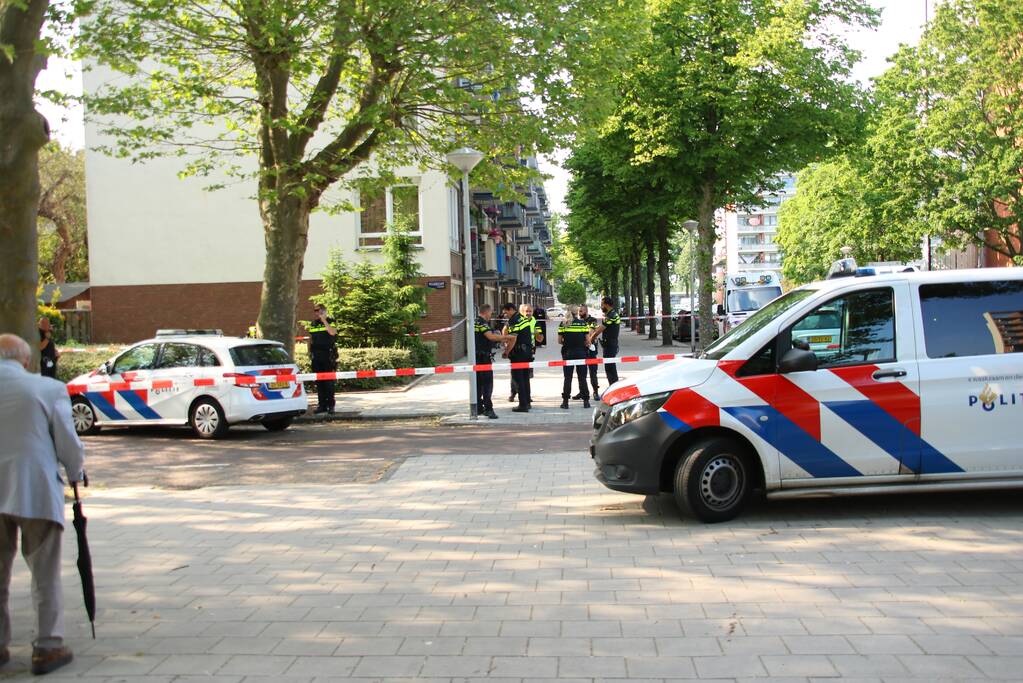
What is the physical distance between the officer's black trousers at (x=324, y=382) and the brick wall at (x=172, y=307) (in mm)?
11674

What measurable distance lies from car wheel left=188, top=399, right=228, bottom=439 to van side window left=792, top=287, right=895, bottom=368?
9422mm

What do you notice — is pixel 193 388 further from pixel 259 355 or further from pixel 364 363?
pixel 364 363

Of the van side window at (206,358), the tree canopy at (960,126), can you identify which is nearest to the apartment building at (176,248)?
the van side window at (206,358)

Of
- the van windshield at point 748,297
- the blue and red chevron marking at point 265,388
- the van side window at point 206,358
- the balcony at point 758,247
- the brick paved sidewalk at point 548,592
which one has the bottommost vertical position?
the brick paved sidewalk at point 548,592

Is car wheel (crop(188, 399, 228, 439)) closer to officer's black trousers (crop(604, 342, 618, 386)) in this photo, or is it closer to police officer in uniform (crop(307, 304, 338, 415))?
police officer in uniform (crop(307, 304, 338, 415))

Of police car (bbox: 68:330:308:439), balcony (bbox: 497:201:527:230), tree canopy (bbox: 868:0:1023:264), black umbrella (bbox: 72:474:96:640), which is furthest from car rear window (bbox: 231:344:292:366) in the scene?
balcony (bbox: 497:201:527:230)

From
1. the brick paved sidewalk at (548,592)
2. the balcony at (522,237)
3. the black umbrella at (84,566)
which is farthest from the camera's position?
the balcony at (522,237)

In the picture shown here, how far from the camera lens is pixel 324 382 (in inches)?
648

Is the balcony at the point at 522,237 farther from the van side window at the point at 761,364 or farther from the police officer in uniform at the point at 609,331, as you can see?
the van side window at the point at 761,364

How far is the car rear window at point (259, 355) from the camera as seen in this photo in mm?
14046

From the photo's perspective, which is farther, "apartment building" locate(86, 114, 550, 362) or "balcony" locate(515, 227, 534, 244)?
"balcony" locate(515, 227, 534, 244)

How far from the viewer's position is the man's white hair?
4641mm

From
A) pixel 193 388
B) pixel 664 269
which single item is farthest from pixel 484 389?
pixel 664 269

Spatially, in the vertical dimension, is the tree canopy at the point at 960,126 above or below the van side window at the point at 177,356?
above
